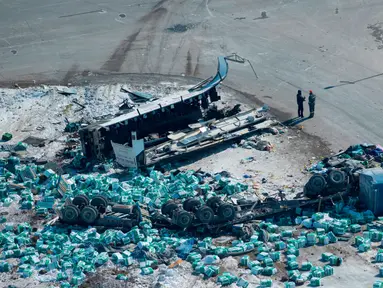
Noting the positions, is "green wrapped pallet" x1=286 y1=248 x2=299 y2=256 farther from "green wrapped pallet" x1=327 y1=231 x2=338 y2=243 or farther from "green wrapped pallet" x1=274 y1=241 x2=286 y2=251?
"green wrapped pallet" x1=327 y1=231 x2=338 y2=243

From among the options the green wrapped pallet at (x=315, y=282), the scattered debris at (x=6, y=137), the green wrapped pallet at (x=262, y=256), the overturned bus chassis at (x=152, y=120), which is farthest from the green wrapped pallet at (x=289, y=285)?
the scattered debris at (x=6, y=137)

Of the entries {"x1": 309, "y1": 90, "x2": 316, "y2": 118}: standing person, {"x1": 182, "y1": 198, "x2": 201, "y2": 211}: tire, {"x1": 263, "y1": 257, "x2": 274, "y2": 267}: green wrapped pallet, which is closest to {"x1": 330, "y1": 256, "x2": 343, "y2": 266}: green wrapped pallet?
{"x1": 263, "y1": 257, "x2": 274, "y2": 267}: green wrapped pallet

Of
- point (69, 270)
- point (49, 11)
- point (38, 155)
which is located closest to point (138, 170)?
point (38, 155)

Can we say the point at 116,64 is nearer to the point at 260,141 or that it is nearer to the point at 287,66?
the point at 287,66

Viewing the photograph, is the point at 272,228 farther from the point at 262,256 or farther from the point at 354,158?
the point at 354,158

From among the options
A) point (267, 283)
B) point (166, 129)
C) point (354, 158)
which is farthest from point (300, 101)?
point (267, 283)

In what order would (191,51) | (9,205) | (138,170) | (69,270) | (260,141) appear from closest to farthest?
(69,270), (9,205), (138,170), (260,141), (191,51)
